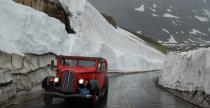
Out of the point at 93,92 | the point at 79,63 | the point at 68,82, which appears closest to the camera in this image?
the point at 93,92

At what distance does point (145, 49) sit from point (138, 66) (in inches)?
502

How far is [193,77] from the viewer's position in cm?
2152

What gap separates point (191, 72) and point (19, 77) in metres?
9.66

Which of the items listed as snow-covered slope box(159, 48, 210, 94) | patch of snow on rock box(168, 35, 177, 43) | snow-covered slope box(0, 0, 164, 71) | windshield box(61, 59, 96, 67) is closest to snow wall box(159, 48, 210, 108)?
snow-covered slope box(159, 48, 210, 94)

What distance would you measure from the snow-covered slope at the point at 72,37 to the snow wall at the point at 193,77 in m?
9.81

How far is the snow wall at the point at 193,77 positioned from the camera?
61.6 feet

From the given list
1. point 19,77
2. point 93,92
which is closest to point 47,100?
point 93,92

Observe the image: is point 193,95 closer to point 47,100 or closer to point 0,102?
point 47,100

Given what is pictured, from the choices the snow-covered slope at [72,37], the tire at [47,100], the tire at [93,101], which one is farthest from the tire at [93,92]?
the snow-covered slope at [72,37]

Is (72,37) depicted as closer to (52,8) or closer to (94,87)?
(52,8)

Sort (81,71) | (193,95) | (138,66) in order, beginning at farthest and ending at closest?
(138,66) < (193,95) < (81,71)

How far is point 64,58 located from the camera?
19.5 meters

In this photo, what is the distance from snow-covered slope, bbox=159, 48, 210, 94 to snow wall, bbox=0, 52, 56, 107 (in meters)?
8.90

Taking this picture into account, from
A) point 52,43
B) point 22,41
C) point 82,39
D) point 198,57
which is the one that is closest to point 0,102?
point 22,41
